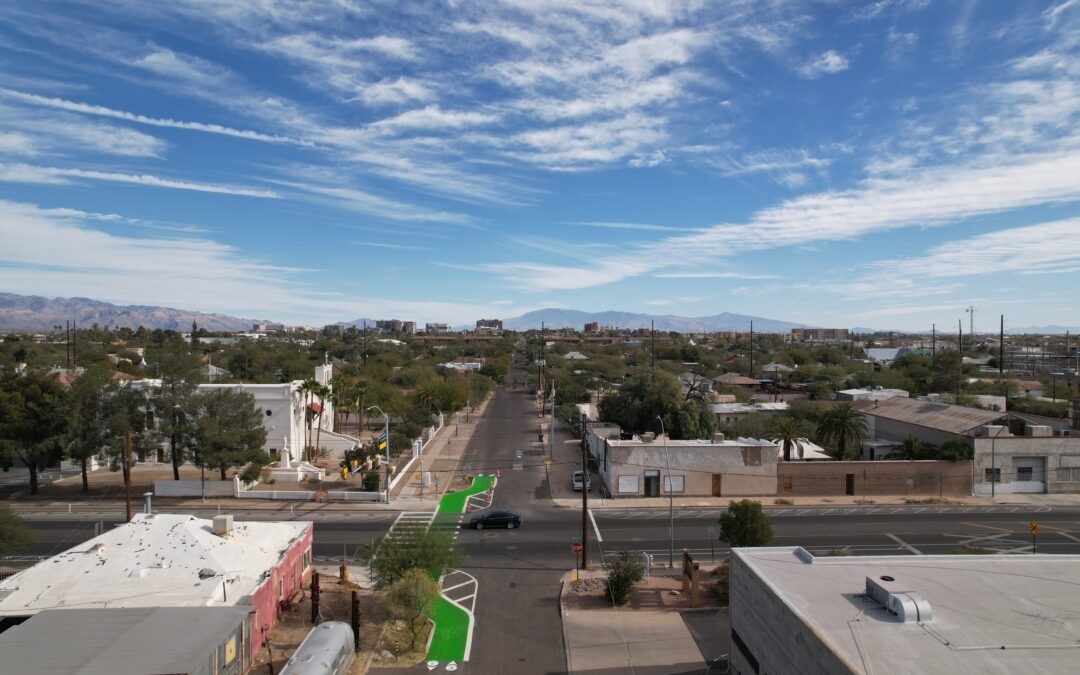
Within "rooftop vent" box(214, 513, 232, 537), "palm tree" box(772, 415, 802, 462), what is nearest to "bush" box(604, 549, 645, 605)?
"rooftop vent" box(214, 513, 232, 537)

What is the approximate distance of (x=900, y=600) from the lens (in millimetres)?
14477

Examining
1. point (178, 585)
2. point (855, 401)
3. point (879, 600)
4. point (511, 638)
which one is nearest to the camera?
point (879, 600)

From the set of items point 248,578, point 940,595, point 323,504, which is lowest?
point 323,504

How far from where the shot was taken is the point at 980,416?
4634 cm

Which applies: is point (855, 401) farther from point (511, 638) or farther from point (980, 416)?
point (511, 638)

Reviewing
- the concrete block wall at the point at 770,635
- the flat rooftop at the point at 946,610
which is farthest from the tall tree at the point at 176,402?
the flat rooftop at the point at 946,610

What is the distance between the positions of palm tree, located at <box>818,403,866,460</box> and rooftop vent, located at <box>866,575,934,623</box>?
33.0m

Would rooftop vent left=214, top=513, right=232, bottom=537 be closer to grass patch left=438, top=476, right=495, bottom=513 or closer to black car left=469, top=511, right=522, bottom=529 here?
black car left=469, top=511, right=522, bottom=529

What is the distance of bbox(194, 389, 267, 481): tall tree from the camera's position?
130ft

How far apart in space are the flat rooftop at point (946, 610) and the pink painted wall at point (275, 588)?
15.8 m

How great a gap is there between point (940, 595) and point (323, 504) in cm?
3420

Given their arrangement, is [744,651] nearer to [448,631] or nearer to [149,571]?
[448,631]

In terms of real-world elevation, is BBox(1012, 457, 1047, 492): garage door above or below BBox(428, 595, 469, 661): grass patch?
above

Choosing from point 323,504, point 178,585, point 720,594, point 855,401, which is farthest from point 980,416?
point 178,585
